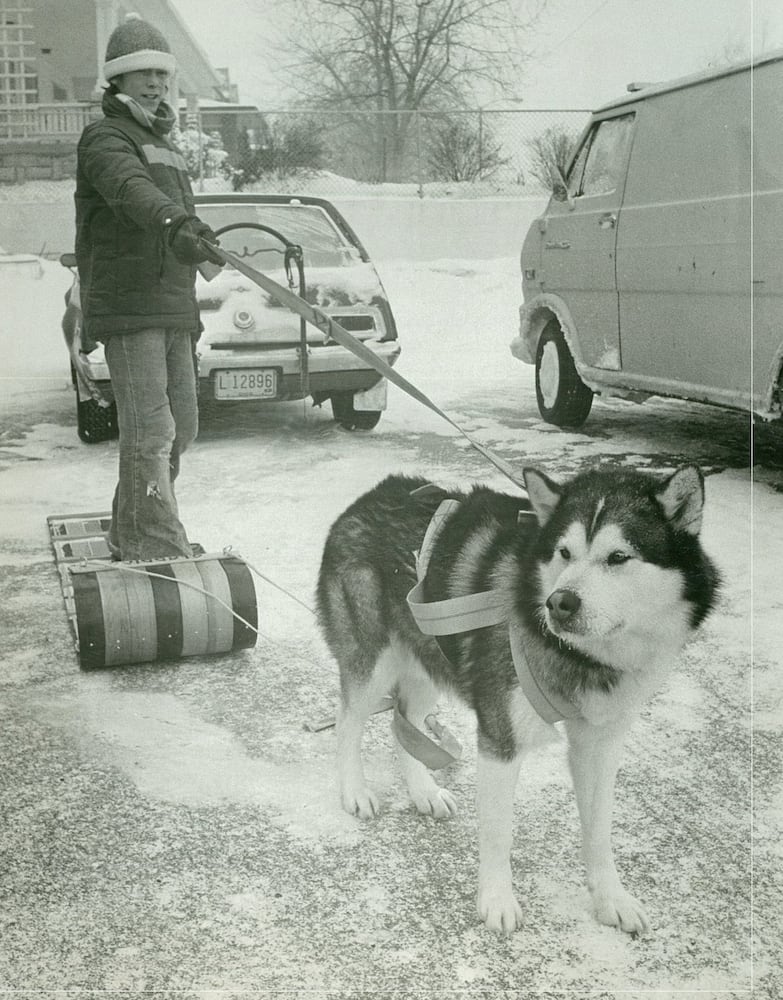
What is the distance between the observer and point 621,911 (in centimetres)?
149

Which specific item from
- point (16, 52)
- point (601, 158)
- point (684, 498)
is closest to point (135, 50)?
point (16, 52)

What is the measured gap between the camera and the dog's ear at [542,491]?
142cm

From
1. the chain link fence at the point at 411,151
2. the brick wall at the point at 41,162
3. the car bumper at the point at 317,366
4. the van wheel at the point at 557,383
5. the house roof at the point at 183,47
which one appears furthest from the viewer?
the van wheel at the point at 557,383

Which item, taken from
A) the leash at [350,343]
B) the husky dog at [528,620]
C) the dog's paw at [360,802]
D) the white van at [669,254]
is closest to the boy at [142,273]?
the leash at [350,343]

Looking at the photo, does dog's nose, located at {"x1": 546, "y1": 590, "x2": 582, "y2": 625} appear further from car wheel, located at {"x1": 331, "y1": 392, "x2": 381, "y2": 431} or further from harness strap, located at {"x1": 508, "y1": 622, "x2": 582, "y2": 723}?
car wheel, located at {"x1": 331, "y1": 392, "x2": 381, "y2": 431}

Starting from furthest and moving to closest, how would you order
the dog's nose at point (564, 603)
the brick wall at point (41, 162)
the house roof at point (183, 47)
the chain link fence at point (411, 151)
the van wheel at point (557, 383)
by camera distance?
the van wheel at point (557, 383)
the brick wall at point (41, 162)
the house roof at point (183, 47)
the chain link fence at point (411, 151)
the dog's nose at point (564, 603)

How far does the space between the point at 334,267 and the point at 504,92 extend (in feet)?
1.60

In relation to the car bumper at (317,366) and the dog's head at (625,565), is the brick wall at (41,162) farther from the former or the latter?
the dog's head at (625,565)

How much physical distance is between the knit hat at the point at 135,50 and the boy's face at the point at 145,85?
12mm

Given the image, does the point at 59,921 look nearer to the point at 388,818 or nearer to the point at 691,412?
the point at 388,818

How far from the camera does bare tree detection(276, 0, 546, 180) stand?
1719mm

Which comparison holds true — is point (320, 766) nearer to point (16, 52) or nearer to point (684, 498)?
point (684, 498)

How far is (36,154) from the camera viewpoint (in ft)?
6.84

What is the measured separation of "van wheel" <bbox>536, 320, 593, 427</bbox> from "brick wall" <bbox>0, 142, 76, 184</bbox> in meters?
1.10
